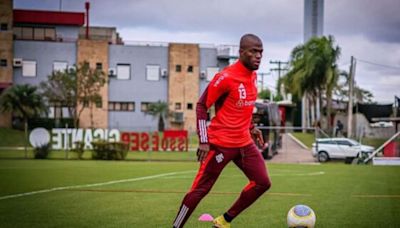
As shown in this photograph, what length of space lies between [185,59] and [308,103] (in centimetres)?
1473

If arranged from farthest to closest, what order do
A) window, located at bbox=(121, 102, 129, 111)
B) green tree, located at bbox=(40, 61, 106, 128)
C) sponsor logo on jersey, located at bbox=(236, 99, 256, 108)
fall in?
window, located at bbox=(121, 102, 129, 111) → green tree, located at bbox=(40, 61, 106, 128) → sponsor logo on jersey, located at bbox=(236, 99, 256, 108)

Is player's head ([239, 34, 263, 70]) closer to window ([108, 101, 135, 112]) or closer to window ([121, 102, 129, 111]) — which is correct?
window ([108, 101, 135, 112])

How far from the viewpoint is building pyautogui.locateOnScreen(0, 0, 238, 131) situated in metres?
69.1

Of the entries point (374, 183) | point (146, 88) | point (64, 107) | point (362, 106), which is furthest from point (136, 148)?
point (146, 88)

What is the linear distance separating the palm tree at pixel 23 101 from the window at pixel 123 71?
35.7 feet

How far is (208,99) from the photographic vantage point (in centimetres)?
783

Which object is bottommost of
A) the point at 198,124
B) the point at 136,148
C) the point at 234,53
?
the point at 136,148

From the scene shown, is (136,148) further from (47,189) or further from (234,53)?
(47,189)

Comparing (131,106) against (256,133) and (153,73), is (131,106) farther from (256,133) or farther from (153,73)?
(256,133)

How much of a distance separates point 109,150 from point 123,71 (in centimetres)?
3742

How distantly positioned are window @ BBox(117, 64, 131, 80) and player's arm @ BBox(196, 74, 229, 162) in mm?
66180

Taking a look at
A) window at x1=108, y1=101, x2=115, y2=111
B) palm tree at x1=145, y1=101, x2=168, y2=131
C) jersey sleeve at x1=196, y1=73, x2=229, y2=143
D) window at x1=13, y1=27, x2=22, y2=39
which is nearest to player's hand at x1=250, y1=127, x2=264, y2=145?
jersey sleeve at x1=196, y1=73, x2=229, y2=143

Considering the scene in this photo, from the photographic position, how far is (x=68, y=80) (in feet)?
211

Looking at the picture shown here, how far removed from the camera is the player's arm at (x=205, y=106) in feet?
25.3
